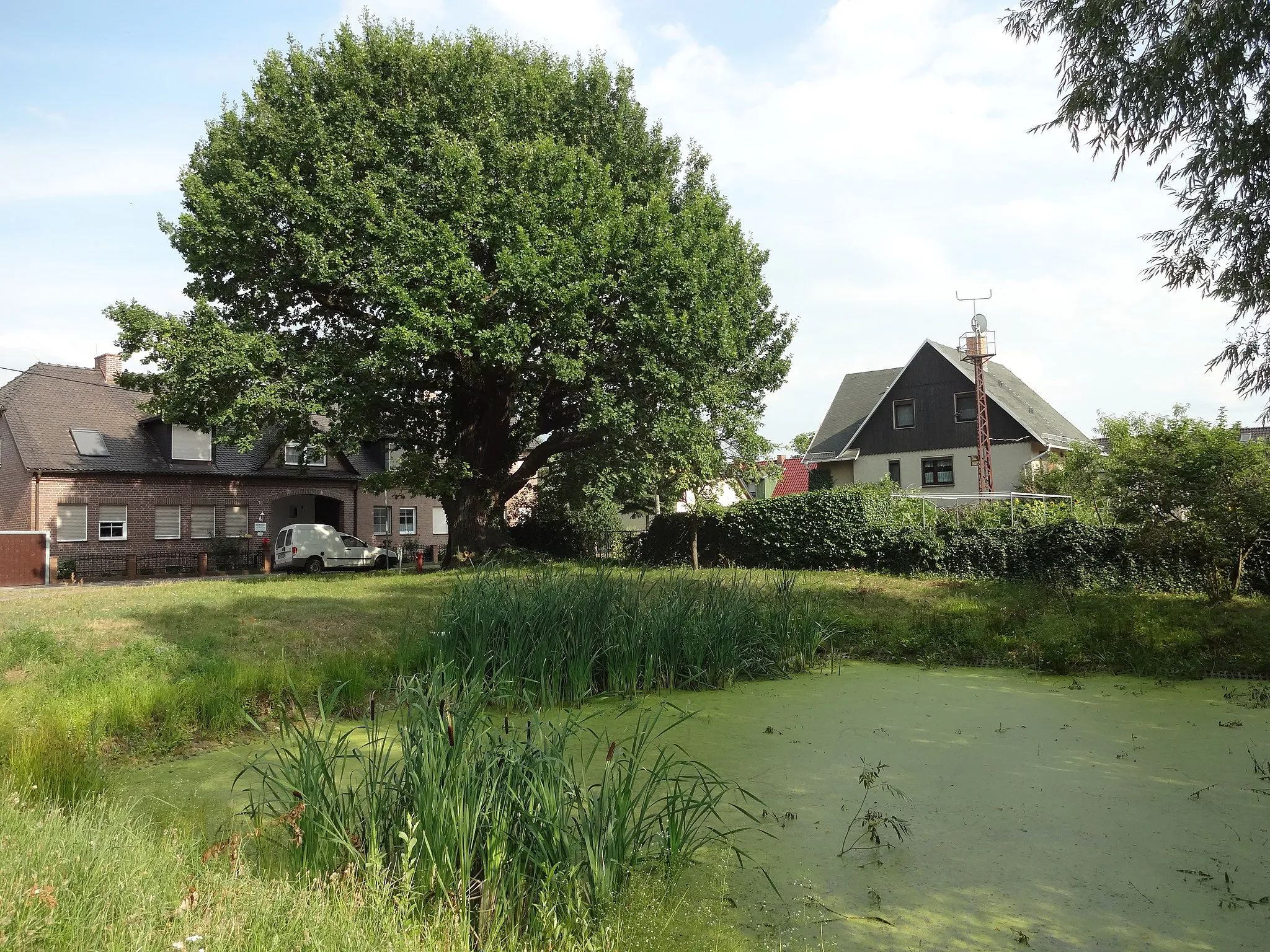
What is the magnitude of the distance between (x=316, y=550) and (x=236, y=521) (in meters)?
3.81

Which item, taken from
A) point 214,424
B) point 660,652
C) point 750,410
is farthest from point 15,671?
point 750,410

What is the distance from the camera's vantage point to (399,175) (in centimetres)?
1634

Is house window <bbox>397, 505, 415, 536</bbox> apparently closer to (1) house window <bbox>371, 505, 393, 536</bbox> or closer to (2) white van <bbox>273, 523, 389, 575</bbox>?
(1) house window <bbox>371, 505, 393, 536</bbox>

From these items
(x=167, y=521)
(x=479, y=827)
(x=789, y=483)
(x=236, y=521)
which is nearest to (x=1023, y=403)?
(x=789, y=483)

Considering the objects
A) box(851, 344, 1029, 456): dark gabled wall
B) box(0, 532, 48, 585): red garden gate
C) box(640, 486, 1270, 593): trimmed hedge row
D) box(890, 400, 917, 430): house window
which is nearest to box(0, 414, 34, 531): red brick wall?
box(0, 532, 48, 585): red garden gate

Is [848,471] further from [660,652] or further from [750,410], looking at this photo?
[660,652]

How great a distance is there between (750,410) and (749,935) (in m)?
18.3

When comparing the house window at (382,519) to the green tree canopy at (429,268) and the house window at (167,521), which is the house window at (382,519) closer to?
the house window at (167,521)

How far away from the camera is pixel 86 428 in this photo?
1032 inches

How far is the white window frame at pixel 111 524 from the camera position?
25.4 metres

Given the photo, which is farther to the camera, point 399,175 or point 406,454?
point 406,454

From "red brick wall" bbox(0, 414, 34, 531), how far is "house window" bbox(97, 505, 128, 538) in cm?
176

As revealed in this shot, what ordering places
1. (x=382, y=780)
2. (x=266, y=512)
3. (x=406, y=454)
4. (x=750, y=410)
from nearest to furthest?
(x=382, y=780), (x=406, y=454), (x=750, y=410), (x=266, y=512)

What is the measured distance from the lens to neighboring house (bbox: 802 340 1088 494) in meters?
29.3
